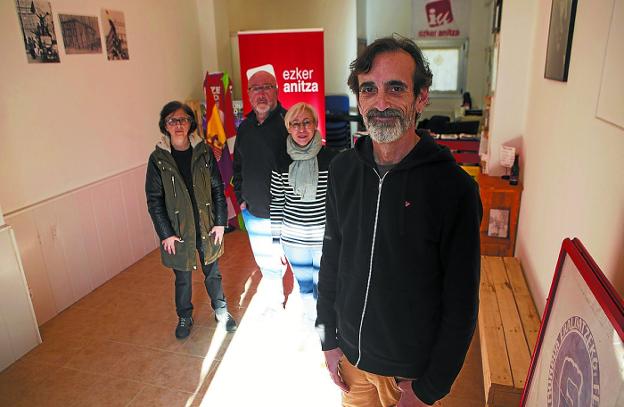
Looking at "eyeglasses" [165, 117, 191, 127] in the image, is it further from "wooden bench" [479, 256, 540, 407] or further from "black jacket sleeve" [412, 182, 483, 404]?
"wooden bench" [479, 256, 540, 407]

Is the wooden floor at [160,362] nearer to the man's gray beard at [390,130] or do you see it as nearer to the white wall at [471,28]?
the man's gray beard at [390,130]

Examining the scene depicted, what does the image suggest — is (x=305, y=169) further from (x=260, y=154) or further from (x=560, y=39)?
(x=560, y=39)

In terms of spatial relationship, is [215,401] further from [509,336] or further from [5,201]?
[5,201]

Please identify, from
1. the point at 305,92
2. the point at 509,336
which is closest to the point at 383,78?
the point at 509,336

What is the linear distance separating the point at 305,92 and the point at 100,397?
3.05 meters

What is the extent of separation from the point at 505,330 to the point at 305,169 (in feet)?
4.44

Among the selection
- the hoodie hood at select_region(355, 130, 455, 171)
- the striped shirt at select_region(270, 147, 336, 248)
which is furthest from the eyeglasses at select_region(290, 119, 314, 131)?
the hoodie hood at select_region(355, 130, 455, 171)

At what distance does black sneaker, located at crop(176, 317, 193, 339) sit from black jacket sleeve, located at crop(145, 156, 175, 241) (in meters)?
0.66

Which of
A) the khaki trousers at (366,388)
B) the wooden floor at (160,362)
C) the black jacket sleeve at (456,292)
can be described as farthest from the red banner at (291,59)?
the black jacket sleeve at (456,292)

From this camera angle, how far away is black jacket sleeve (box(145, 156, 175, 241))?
8.30 ft

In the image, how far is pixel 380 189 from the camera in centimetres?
126

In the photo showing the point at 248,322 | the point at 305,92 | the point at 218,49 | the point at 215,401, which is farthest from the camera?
the point at 218,49

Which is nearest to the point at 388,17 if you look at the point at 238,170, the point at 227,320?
the point at 238,170

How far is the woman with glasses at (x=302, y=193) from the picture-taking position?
2.51 meters
